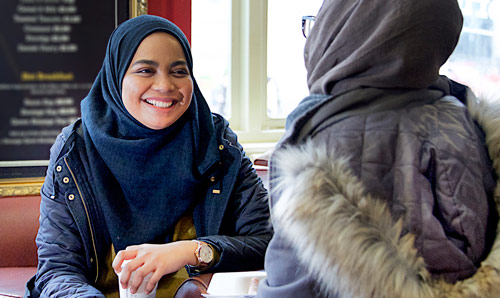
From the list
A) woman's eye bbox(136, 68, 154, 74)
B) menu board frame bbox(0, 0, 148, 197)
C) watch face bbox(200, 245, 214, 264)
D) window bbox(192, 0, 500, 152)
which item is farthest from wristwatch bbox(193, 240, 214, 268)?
window bbox(192, 0, 500, 152)

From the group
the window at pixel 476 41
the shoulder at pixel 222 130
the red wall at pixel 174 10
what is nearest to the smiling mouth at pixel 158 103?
the shoulder at pixel 222 130

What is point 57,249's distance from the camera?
1.50 meters

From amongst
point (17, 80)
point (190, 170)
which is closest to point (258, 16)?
point (17, 80)

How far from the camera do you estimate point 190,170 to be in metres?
1.62

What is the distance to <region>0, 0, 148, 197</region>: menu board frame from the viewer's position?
2383 mm

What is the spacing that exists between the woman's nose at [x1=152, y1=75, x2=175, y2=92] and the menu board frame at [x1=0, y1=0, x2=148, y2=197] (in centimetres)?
104

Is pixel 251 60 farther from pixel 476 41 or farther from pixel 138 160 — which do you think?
pixel 476 41

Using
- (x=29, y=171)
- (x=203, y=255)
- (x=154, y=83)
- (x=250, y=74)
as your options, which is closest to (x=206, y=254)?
(x=203, y=255)

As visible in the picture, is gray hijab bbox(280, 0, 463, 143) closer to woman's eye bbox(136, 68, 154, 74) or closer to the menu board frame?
woman's eye bbox(136, 68, 154, 74)

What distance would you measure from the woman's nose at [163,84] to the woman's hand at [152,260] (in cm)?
44

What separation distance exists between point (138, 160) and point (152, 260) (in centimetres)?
35

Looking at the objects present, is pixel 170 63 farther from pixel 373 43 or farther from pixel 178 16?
pixel 178 16

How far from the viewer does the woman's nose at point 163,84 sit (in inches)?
61.6

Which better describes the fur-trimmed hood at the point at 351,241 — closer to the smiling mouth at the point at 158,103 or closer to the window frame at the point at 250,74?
the smiling mouth at the point at 158,103
